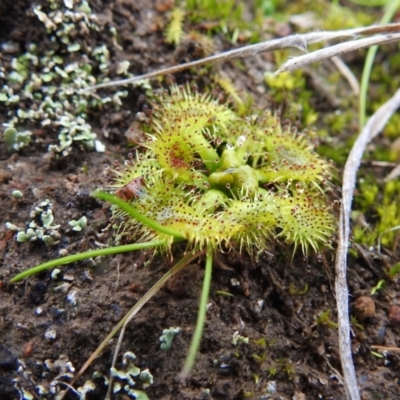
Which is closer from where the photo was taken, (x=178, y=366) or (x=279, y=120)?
(x=178, y=366)

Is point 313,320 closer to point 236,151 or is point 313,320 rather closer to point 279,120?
point 236,151

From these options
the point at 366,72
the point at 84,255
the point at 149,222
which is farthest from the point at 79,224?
the point at 366,72

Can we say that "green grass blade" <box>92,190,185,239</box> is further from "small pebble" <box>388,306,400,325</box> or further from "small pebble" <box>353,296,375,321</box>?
"small pebble" <box>388,306,400,325</box>

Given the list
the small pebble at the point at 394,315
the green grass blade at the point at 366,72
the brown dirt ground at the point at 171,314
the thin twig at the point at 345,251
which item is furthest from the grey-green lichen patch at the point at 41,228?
the green grass blade at the point at 366,72

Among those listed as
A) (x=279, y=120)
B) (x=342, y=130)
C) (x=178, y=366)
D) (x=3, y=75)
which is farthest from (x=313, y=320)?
(x=3, y=75)

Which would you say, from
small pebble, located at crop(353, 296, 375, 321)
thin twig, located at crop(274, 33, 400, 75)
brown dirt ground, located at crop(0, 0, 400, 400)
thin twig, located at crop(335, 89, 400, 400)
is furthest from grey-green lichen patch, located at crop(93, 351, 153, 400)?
thin twig, located at crop(274, 33, 400, 75)

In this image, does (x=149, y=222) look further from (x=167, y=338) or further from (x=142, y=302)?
(x=167, y=338)

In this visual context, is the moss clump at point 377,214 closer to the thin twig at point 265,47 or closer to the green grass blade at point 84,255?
the thin twig at point 265,47
